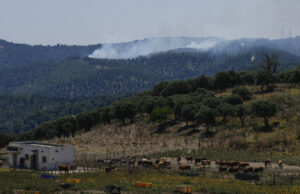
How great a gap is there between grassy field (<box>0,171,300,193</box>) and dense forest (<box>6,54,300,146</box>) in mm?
44606

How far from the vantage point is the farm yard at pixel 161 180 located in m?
41.9

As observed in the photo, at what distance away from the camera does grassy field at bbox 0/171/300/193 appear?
41250 mm

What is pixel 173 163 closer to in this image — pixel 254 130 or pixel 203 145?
pixel 203 145

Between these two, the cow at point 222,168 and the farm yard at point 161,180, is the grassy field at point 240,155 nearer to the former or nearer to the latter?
the farm yard at point 161,180

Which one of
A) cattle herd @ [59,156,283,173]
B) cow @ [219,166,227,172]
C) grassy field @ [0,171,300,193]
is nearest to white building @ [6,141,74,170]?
cattle herd @ [59,156,283,173]

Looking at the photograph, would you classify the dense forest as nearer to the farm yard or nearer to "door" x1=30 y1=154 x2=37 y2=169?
the farm yard

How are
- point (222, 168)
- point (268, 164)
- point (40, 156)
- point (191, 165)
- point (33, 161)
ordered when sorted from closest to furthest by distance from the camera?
point (222, 168)
point (268, 164)
point (191, 165)
point (40, 156)
point (33, 161)

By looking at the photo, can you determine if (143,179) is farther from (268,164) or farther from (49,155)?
(49,155)

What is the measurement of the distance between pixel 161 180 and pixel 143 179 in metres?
2.91

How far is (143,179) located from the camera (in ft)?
168

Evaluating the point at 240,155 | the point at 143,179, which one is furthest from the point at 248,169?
the point at 240,155

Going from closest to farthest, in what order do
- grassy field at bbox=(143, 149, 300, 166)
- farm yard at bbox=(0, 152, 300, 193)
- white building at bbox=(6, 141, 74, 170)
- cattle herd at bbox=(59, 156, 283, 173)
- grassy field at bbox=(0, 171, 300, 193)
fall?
grassy field at bbox=(0, 171, 300, 193)
farm yard at bbox=(0, 152, 300, 193)
cattle herd at bbox=(59, 156, 283, 173)
grassy field at bbox=(143, 149, 300, 166)
white building at bbox=(6, 141, 74, 170)

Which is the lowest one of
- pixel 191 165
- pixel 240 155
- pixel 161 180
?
pixel 191 165

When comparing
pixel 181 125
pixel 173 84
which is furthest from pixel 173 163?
pixel 173 84
